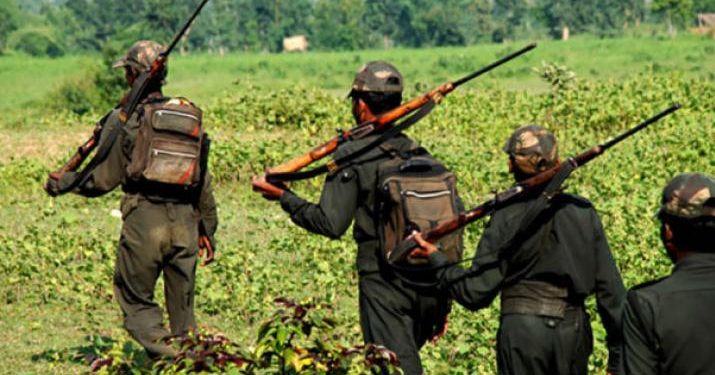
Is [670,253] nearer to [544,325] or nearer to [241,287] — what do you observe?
[544,325]

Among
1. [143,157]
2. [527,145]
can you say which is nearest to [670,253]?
[527,145]

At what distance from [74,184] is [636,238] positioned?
6.01 meters

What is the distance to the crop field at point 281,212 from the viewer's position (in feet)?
34.0

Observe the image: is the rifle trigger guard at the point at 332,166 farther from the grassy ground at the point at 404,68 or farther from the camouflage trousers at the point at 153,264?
the grassy ground at the point at 404,68

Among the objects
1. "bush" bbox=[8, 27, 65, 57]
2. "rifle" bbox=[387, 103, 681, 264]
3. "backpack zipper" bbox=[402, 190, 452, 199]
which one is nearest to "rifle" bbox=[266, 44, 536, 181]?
"backpack zipper" bbox=[402, 190, 452, 199]

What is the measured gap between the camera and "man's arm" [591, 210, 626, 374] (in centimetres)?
593

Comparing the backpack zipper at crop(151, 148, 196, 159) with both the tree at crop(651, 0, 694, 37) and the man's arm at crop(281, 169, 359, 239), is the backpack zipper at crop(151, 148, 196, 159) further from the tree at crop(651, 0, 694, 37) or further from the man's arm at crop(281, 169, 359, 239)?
the tree at crop(651, 0, 694, 37)

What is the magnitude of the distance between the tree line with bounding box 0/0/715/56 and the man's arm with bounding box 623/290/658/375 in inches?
3785

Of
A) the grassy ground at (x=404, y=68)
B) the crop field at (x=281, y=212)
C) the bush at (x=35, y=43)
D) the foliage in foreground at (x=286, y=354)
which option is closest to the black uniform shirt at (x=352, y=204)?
the crop field at (x=281, y=212)

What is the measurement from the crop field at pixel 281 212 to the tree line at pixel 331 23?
7820 centimetres

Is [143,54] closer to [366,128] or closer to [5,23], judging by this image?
[366,128]

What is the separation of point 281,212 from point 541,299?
10479 millimetres

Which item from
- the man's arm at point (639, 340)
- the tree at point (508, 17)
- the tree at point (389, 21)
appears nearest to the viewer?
the man's arm at point (639, 340)

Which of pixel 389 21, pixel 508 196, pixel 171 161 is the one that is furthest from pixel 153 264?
pixel 389 21
